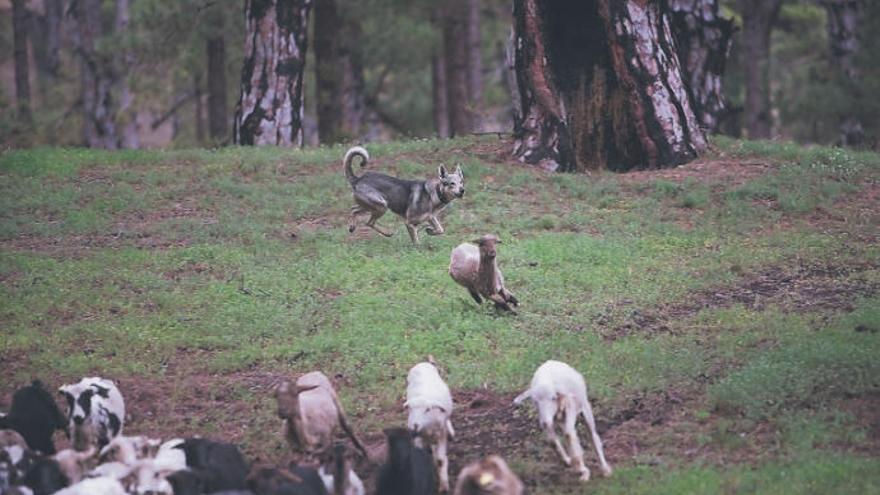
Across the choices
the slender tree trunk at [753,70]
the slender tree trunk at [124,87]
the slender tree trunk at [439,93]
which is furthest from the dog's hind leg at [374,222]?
the slender tree trunk at [439,93]

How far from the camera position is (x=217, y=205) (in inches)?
659

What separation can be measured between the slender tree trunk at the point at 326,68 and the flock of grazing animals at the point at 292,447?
1574cm

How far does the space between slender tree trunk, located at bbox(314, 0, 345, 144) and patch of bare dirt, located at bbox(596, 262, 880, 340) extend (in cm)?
1322

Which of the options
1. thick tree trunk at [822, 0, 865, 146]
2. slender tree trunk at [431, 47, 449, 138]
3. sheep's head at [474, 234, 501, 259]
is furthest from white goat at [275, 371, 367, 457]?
slender tree trunk at [431, 47, 449, 138]

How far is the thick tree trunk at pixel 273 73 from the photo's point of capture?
20.4 metres

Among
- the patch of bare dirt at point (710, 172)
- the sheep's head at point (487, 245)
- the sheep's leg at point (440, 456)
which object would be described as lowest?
the sheep's leg at point (440, 456)

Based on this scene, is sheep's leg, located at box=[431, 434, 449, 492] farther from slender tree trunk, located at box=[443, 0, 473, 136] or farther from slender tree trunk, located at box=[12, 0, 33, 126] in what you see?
slender tree trunk, located at box=[12, 0, 33, 126]

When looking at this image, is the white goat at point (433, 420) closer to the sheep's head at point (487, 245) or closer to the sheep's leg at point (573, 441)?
the sheep's leg at point (573, 441)

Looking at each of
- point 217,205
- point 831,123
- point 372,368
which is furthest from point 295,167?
point 831,123

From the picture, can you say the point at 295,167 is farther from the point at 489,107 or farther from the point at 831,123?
the point at 831,123

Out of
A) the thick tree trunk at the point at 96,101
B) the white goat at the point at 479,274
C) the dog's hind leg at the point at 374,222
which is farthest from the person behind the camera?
the thick tree trunk at the point at 96,101

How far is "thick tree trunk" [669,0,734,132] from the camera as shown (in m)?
20.0

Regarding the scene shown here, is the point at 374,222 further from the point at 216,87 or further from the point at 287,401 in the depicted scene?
the point at 216,87

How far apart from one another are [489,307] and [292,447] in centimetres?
349
